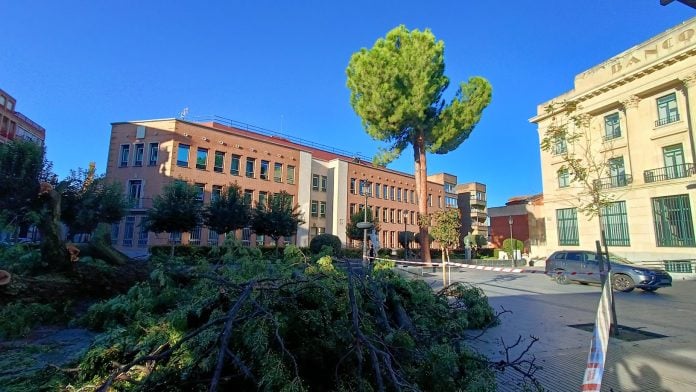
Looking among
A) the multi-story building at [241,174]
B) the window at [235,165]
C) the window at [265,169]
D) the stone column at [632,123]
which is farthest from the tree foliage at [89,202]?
the stone column at [632,123]

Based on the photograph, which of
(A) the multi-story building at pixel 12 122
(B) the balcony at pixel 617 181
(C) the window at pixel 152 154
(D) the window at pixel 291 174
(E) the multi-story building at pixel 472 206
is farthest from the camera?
(E) the multi-story building at pixel 472 206

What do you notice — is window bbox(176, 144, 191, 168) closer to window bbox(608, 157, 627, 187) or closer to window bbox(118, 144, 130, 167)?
window bbox(118, 144, 130, 167)

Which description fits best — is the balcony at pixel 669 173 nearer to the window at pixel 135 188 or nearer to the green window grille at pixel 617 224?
the green window grille at pixel 617 224

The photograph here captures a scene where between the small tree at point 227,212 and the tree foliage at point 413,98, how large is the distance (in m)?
10.1

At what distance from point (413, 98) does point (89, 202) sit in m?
19.9

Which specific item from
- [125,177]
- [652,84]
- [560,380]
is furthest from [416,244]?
[560,380]

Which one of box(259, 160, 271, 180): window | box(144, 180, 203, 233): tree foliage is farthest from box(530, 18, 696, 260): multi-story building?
box(259, 160, 271, 180): window

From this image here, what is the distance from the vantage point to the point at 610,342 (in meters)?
5.68

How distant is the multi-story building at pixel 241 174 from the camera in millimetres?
30172

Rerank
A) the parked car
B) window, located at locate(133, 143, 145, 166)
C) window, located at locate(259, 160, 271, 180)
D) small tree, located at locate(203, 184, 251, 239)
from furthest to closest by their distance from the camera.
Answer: window, located at locate(259, 160, 271, 180)
window, located at locate(133, 143, 145, 166)
small tree, located at locate(203, 184, 251, 239)
the parked car

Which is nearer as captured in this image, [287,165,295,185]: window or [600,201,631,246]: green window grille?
[600,201,631,246]: green window grille

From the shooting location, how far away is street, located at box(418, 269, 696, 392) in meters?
3.94

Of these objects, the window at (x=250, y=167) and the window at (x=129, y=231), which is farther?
the window at (x=250, y=167)

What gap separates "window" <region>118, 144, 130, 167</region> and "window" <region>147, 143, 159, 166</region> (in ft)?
7.39
